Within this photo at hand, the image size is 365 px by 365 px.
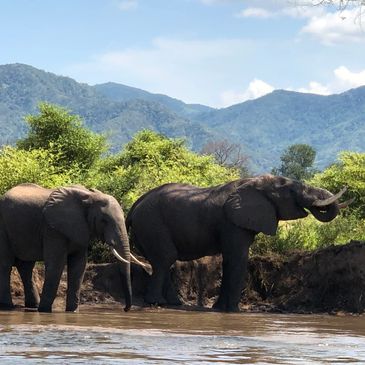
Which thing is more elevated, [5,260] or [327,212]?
[327,212]

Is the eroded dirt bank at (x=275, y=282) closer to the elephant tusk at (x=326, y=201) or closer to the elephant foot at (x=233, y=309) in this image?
the elephant foot at (x=233, y=309)

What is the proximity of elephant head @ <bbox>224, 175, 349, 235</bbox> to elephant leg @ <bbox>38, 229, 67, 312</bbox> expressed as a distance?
12.4 ft

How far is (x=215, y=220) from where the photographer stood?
2033cm

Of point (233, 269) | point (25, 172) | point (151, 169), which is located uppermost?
point (151, 169)

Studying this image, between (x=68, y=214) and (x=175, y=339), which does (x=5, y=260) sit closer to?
(x=68, y=214)

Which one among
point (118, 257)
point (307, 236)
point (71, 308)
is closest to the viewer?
point (118, 257)

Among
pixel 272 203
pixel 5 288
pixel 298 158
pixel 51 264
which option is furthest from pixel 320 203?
pixel 298 158

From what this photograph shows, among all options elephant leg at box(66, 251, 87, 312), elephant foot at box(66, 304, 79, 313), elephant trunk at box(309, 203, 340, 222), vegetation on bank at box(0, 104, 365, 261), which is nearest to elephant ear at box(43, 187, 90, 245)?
elephant leg at box(66, 251, 87, 312)

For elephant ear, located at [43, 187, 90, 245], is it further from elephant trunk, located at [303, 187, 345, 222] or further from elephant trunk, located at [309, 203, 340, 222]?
elephant trunk, located at [309, 203, 340, 222]

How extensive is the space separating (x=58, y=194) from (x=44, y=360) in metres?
8.60

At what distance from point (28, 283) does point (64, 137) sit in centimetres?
1054

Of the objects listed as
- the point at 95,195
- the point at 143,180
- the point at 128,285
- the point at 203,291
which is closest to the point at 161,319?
the point at 128,285

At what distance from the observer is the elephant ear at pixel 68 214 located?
18.1 metres

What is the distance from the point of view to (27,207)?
61.1ft
